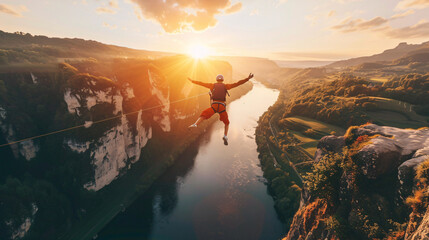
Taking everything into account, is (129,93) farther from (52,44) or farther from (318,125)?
(52,44)

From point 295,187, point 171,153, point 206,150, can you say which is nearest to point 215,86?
point 295,187

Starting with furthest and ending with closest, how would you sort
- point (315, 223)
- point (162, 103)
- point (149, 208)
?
point (162, 103) → point (149, 208) → point (315, 223)

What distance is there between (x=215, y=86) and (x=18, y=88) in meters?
38.7

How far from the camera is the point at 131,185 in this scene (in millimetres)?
35906

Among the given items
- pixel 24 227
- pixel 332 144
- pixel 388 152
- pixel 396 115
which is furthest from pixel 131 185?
pixel 396 115

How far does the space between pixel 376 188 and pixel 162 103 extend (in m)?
→ 46.9

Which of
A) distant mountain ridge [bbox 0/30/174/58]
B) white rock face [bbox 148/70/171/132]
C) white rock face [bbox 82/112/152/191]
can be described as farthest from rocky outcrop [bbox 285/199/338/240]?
distant mountain ridge [bbox 0/30/174/58]

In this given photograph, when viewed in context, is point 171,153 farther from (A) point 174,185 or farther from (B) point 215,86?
(B) point 215,86

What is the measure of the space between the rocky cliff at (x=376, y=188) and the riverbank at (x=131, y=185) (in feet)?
104

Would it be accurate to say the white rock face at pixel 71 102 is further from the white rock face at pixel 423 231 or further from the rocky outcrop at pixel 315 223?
the white rock face at pixel 423 231

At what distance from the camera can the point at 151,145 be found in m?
45.8

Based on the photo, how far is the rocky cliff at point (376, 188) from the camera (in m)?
7.34

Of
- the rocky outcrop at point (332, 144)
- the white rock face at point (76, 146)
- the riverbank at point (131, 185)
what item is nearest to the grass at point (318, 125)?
the riverbank at point (131, 185)

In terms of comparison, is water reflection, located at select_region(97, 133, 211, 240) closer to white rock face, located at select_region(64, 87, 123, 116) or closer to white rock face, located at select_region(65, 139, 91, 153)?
white rock face, located at select_region(65, 139, 91, 153)
